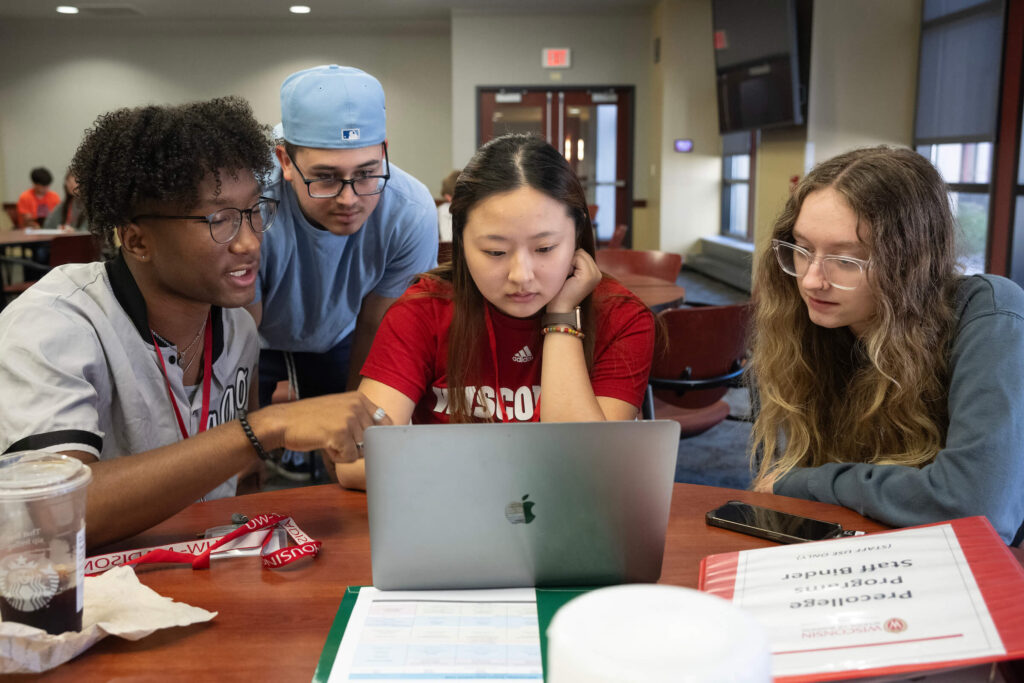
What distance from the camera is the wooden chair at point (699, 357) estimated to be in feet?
8.73

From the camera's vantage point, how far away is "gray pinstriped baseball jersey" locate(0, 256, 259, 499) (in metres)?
1.16

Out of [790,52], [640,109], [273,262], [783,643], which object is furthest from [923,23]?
[783,643]

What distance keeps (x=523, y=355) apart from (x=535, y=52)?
29.8 feet

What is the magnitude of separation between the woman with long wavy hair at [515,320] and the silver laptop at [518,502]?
55cm

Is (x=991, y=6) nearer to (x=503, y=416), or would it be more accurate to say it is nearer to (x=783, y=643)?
(x=503, y=416)

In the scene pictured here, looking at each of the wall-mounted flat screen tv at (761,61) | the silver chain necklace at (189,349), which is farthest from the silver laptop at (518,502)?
the wall-mounted flat screen tv at (761,61)

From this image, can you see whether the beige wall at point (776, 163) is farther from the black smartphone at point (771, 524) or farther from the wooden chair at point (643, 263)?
the black smartphone at point (771, 524)

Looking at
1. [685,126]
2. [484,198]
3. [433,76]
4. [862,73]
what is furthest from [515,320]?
[433,76]

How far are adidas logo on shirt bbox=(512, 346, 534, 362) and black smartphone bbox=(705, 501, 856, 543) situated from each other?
1.81 ft

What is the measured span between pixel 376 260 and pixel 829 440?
4.29ft

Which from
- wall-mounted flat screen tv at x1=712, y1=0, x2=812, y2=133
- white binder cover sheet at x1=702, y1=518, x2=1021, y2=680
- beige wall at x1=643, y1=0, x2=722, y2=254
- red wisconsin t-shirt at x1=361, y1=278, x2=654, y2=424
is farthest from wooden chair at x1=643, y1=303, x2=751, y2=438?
beige wall at x1=643, y1=0, x2=722, y2=254

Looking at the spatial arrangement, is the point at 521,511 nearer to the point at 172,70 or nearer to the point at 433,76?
the point at 433,76

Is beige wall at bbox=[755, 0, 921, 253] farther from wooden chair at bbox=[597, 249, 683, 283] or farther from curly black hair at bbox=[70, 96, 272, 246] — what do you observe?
curly black hair at bbox=[70, 96, 272, 246]

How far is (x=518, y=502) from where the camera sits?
2.81 ft
